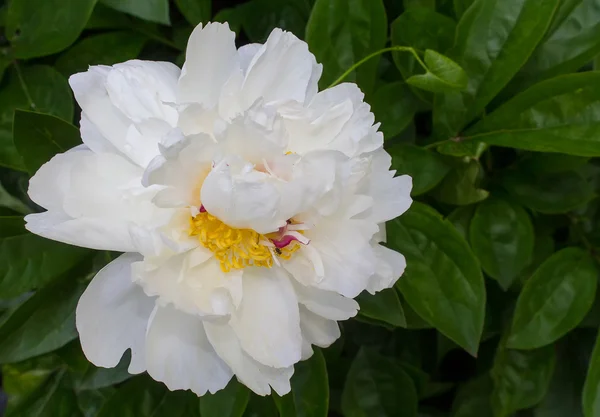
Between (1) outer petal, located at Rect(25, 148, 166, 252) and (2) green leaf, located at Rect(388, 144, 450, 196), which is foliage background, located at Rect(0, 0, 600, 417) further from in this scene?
(1) outer petal, located at Rect(25, 148, 166, 252)

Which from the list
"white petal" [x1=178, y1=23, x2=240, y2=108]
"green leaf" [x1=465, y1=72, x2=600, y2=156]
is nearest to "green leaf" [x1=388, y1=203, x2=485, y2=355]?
"green leaf" [x1=465, y1=72, x2=600, y2=156]

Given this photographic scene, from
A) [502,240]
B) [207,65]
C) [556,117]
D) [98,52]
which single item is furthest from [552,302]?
[98,52]

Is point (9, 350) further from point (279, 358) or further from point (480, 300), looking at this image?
point (480, 300)

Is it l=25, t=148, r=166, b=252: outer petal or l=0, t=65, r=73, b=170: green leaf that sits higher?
l=25, t=148, r=166, b=252: outer petal

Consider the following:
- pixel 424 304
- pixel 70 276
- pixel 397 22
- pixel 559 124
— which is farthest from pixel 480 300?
pixel 70 276

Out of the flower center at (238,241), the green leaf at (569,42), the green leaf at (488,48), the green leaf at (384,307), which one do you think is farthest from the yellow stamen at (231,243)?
the green leaf at (569,42)
